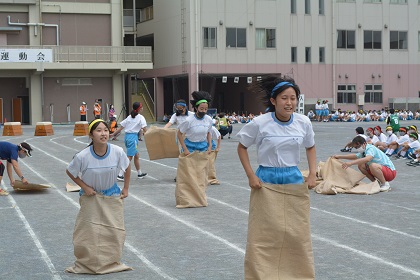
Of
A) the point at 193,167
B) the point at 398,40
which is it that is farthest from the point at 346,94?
the point at 193,167

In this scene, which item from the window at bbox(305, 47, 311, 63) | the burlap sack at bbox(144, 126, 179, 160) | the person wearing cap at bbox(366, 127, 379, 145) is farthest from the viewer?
the window at bbox(305, 47, 311, 63)

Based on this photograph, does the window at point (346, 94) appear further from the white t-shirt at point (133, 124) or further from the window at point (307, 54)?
the white t-shirt at point (133, 124)

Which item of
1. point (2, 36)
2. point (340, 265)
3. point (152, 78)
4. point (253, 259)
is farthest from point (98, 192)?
point (152, 78)

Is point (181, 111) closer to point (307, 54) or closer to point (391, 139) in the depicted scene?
point (391, 139)

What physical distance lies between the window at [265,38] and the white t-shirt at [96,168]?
51102 mm

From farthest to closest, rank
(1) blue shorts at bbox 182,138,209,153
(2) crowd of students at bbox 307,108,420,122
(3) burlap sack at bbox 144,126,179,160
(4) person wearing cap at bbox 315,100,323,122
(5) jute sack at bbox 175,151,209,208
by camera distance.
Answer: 1. (2) crowd of students at bbox 307,108,420,122
2. (4) person wearing cap at bbox 315,100,323,122
3. (3) burlap sack at bbox 144,126,179,160
4. (1) blue shorts at bbox 182,138,209,153
5. (5) jute sack at bbox 175,151,209,208

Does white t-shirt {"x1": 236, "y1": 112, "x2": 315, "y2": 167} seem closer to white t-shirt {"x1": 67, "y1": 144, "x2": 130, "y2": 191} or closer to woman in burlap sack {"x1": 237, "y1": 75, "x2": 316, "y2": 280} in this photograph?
woman in burlap sack {"x1": 237, "y1": 75, "x2": 316, "y2": 280}

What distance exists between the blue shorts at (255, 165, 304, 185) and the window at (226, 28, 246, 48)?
168 feet

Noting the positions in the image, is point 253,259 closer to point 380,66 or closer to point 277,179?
point 277,179

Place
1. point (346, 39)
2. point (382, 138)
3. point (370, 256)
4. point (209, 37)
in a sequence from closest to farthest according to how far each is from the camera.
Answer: point (370, 256) < point (382, 138) < point (209, 37) < point (346, 39)

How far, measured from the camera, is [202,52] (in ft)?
188

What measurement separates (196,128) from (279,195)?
7.13 m

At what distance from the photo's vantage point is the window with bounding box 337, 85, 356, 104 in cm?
6278

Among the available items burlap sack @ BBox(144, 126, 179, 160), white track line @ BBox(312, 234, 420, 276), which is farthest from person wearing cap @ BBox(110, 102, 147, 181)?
white track line @ BBox(312, 234, 420, 276)
